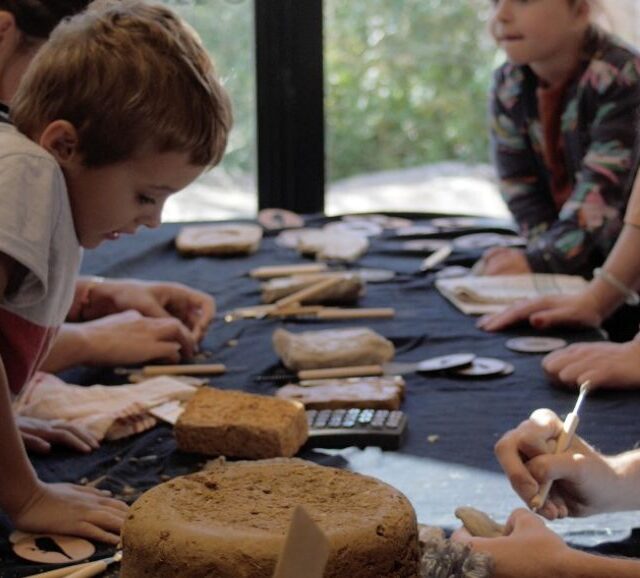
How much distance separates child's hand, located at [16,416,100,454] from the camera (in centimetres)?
174

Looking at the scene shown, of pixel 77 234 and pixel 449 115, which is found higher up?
pixel 77 234

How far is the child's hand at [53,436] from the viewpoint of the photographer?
1.74 meters

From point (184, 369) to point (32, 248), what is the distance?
59 cm

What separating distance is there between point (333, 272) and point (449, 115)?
10.1ft

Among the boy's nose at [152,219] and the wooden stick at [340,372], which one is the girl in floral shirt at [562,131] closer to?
the wooden stick at [340,372]

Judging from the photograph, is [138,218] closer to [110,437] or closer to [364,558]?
[110,437]

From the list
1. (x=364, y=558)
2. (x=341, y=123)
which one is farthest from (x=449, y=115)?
(x=364, y=558)

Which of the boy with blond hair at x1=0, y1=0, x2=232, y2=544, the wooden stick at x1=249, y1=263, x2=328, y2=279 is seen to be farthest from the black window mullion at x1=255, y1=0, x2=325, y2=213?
the boy with blond hair at x1=0, y1=0, x2=232, y2=544

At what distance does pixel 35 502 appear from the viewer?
1493mm

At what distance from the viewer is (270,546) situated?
1.01 m

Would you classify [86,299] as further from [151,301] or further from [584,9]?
[584,9]

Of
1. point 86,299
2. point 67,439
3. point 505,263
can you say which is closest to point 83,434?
point 67,439

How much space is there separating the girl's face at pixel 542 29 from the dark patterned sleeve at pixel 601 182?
0.32ft

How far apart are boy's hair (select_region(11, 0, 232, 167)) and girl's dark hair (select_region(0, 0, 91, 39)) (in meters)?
0.17
